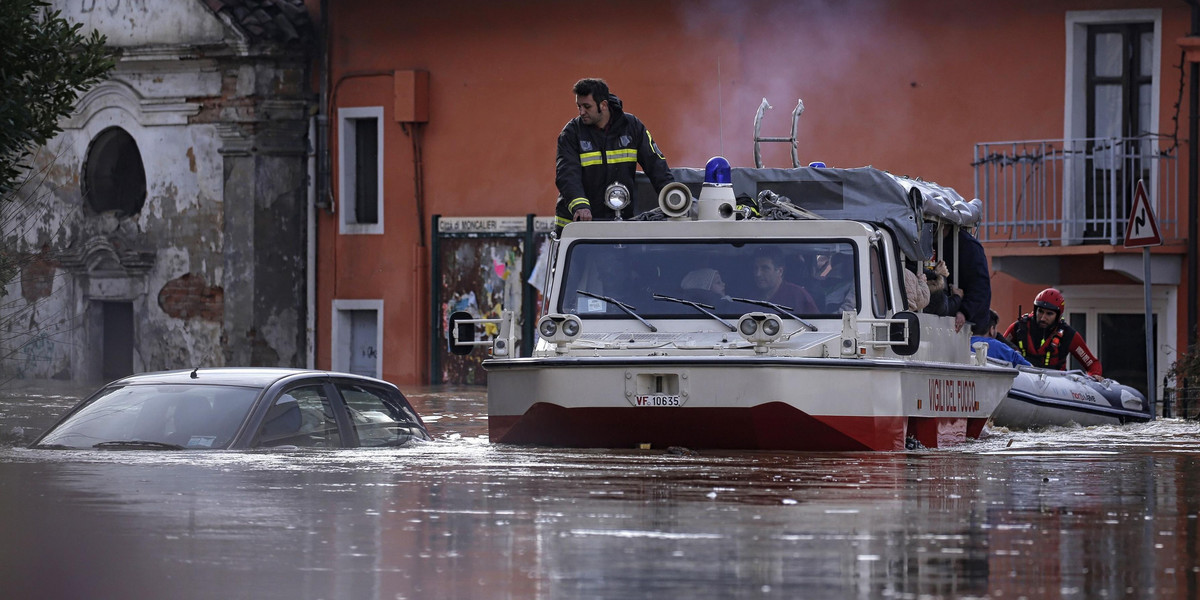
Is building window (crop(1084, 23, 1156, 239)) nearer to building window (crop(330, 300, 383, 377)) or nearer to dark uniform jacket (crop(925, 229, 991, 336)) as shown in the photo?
dark uniform jacket (crop(925, 229, 991, 336))

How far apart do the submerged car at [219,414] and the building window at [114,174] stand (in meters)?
19.0

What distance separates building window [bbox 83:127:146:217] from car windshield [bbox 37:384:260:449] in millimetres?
19124

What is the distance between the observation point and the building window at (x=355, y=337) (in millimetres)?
28734

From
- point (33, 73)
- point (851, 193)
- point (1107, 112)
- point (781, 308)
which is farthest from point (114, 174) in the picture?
point (781, 308)

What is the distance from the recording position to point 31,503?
942cm

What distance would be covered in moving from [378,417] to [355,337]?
16.7 m

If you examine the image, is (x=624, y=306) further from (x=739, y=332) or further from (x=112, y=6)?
(x=112, y=6)

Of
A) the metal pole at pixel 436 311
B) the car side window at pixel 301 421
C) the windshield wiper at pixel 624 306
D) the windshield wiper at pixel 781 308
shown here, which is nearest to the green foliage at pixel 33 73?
the car side window at pixel 301 421

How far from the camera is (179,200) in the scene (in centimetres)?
2952

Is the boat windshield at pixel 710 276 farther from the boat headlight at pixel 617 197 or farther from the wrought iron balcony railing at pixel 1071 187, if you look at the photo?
the wrought iron balcony railing at pixel 1071 187

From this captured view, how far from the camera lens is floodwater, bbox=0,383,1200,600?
6.86m

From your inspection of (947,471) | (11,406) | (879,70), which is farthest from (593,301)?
(879,70)

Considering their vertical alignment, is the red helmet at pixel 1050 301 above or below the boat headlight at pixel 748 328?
above

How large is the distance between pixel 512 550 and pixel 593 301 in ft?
18.8
